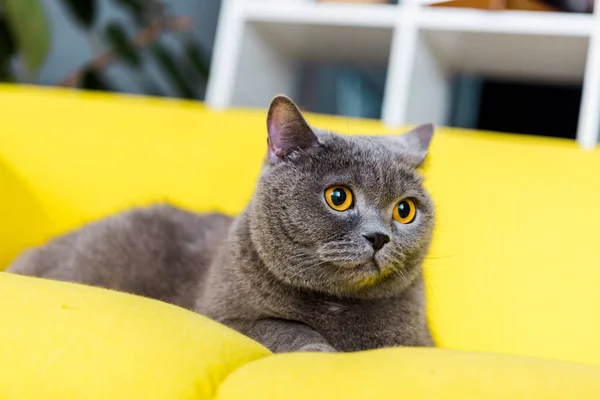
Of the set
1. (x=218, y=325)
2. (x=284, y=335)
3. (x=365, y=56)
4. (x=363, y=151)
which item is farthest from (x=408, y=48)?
(x=218, y=325)

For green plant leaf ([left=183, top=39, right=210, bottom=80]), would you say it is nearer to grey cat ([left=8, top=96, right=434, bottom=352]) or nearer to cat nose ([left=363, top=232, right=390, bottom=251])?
grey cat ([left=8, top=96, right=434, bottom=352])

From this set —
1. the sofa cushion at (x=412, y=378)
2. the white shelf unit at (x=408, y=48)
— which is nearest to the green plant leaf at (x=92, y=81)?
the white shelf unit at (x=408, y=48)

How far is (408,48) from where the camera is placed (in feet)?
6.65

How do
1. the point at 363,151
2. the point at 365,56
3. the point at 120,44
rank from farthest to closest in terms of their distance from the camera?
the point at 120,44 < the point at 365,56 < the point at 363,151

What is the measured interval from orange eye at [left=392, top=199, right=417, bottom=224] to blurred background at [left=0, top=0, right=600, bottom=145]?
0.94 metres

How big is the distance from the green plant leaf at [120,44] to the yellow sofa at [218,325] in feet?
3.16

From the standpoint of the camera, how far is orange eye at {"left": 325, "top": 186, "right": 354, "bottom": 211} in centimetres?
101

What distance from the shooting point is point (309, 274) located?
3.32 ft

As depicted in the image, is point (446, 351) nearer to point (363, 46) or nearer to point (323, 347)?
point (323, 347)

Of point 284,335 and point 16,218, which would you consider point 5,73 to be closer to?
point 16,218

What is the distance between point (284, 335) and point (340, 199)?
0.72 ft

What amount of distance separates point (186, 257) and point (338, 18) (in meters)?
1.10

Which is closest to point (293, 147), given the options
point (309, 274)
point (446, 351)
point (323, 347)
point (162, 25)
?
point (309, 274)

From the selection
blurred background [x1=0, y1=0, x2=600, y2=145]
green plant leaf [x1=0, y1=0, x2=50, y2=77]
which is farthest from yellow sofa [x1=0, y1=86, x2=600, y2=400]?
green plant leaf [x1=0, y1=0, x2=50, y2=77]
